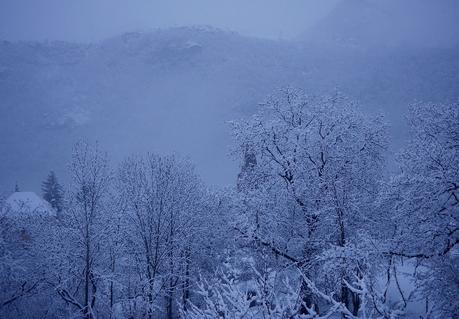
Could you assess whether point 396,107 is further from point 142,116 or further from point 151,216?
point 151,216

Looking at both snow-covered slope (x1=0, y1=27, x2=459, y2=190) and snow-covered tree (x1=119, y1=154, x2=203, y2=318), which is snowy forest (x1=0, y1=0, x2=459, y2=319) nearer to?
snow-covered tree (x1=119, y1=154, x2=203, y2=318)

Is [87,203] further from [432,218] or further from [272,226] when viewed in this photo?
[432,218]

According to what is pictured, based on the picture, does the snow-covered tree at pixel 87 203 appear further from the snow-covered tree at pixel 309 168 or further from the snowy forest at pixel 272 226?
the snow-covered tree at pixel 309 168

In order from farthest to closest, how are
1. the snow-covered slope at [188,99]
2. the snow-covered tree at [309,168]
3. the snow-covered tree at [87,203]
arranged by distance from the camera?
the snow-covered slope at [188,99]
the snow-covered tree at [87,203]
the snow-covered tree at [309,168]

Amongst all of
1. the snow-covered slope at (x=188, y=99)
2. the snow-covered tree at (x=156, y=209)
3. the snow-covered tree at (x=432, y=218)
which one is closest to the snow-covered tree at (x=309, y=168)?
the snow-covered tree at (x=432, y=218)

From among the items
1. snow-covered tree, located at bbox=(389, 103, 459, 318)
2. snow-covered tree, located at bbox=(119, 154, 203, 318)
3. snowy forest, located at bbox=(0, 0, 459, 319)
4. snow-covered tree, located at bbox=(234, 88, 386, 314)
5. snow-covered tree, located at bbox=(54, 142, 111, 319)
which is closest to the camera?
snow-covered tree, located at bbox=(389, 103, 459, 318)

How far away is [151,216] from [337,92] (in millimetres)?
9501

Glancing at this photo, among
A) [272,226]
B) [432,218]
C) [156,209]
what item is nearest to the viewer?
[432,218]

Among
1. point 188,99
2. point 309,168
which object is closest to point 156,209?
point 309,168

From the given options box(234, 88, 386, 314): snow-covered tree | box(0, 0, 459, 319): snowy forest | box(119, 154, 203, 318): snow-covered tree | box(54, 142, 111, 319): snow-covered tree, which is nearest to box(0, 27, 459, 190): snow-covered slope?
box(0, 0, 459, 319): snowy forest

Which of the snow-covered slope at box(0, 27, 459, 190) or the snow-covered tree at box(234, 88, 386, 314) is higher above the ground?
the snow-covered slope at box(0, 27, 459, 190)

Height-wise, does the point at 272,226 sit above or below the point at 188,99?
below

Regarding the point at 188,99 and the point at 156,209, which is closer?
the point at 156,209

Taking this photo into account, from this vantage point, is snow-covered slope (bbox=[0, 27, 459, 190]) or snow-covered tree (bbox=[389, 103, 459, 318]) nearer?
snow-covered tree (bbox=[389, 103, 459, 318])
